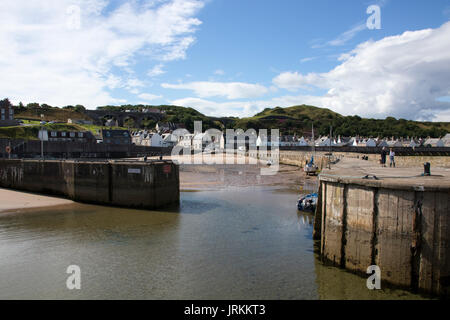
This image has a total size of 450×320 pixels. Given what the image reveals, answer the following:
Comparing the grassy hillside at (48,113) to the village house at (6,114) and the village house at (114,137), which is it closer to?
the village house at (6,114)

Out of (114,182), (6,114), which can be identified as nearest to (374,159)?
(114,182)

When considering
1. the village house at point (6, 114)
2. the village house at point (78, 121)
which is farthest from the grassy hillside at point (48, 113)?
the village house at point (6, 114)

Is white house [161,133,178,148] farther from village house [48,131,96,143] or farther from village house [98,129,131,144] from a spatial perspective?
village house [48,131,96,143]

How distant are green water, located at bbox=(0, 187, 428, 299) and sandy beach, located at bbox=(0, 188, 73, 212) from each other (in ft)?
10.9

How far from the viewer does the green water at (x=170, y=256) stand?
1211cm

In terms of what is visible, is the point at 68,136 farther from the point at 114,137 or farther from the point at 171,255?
the point at 171,255

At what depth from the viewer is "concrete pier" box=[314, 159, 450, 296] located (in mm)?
10750

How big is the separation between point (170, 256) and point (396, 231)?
10.4 m

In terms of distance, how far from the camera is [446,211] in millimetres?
10727

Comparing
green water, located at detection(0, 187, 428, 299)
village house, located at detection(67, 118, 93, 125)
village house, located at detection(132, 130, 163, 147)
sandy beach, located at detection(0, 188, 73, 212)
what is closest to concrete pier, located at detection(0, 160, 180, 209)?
sandy beach, located at detection(0, 188, 73, 212)

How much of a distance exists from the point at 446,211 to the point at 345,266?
4.67 meters

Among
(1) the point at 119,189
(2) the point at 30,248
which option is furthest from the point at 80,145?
(2) the point at 30,248

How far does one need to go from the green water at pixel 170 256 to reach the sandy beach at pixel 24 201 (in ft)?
10.9
